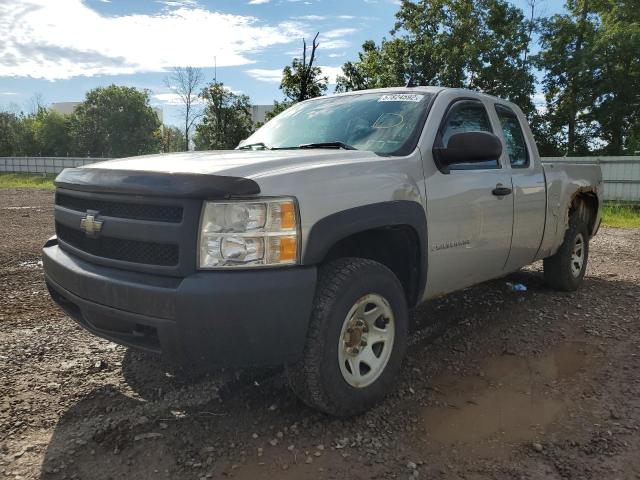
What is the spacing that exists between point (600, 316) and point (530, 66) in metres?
27.6

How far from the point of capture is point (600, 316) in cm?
481

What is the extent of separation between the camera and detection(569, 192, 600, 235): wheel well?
5521 mm

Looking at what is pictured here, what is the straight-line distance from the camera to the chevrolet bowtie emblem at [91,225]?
2645 mm

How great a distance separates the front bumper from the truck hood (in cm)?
49

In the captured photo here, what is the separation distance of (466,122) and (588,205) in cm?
266

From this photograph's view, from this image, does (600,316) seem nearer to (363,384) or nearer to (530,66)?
(363,384)

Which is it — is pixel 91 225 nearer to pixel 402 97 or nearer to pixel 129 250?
pixel 129 250

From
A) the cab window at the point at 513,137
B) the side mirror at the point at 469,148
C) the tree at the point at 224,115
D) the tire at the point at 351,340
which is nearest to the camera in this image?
the tire at the point at 351,340

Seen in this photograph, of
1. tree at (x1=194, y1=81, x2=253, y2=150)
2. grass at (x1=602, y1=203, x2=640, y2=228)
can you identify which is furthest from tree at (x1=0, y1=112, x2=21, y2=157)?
grass at (x1=602, y1=203, x2=640, y2=228)

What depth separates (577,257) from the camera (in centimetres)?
571

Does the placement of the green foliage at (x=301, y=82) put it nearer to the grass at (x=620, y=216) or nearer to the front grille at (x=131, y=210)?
the grass at (x=620, y=216)

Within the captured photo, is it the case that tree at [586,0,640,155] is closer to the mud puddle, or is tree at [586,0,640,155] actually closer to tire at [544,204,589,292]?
tire at [544,204,589,292]

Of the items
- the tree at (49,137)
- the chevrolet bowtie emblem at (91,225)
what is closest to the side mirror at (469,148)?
the chevrolet bowtie emblem at (91,225)

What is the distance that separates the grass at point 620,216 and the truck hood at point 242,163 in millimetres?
11636
